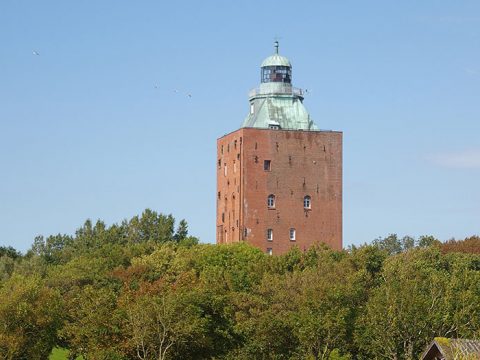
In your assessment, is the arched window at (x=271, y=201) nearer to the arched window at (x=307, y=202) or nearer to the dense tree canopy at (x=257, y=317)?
the arched window at (x=307, y=202)

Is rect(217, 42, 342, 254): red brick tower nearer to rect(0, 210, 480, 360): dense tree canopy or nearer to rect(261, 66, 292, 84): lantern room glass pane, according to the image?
rect(261, 66, 292, 84): lantern room glass pane

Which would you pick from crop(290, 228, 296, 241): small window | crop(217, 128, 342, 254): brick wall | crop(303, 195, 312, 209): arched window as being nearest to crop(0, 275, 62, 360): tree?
crop(217, 128, 342, 254): brick wall

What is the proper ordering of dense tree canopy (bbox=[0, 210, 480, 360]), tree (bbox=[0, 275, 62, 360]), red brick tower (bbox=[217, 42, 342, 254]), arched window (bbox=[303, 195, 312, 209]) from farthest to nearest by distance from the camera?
arched window (bbox=[303, 195, 312, 209]) → red brick tower (bbox=[217, 42, 342, 254]) → tree (bbox=[0, 275, 62, 360]) → dense tree canopy (bbox=[0, 210, 480, 360])

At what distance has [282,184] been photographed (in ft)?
400

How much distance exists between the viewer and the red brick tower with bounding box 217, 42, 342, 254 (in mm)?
121125

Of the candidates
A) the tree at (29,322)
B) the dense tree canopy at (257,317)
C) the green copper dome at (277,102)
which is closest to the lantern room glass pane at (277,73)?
the green copper dome at (277,102)

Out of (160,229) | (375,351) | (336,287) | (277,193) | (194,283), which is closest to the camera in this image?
(375,351)

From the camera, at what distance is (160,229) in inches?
5172

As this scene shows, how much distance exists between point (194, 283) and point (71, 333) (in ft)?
37.8

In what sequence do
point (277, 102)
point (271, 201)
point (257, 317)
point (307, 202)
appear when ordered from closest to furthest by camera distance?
1. point (257, 317)
2. point (271, 201)
3. point (307, 202)
4. point (277, 102)

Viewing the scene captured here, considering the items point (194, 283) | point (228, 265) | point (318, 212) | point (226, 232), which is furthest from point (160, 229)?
point (194, 283)

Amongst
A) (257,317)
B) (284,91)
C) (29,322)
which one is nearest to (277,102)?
(284,91)

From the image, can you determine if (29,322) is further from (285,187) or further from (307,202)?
(307,202)

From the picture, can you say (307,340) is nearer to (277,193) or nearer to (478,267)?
(478,267)
